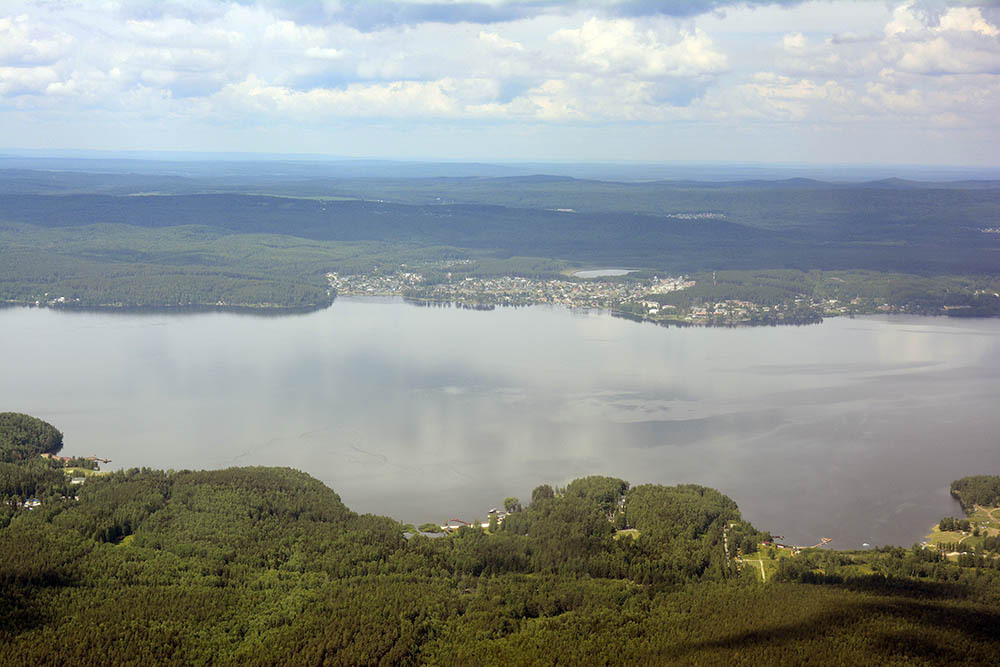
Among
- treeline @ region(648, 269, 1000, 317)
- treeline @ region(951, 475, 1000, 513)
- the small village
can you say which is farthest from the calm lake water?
treeline @ region(648, 269, 1000, 317)

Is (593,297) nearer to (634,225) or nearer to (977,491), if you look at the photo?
(634,225)

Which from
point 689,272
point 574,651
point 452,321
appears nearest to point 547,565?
point 574,651

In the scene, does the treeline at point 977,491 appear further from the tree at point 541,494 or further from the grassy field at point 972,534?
the tree at point 541,494

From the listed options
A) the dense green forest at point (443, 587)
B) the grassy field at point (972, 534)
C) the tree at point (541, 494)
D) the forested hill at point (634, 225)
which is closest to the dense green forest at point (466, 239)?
the forested hill at point (634, 225)

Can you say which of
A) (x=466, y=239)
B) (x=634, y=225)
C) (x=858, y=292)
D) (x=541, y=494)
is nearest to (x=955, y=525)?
(x=541, y=494)

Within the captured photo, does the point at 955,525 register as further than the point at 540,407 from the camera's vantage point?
No

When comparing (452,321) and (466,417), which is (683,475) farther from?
(452,321)

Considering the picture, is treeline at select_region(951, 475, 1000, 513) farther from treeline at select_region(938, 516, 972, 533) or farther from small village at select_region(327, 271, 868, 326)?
small village at select_region(327, 271, 868, 326)

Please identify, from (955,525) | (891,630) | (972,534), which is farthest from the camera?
(955,525)
